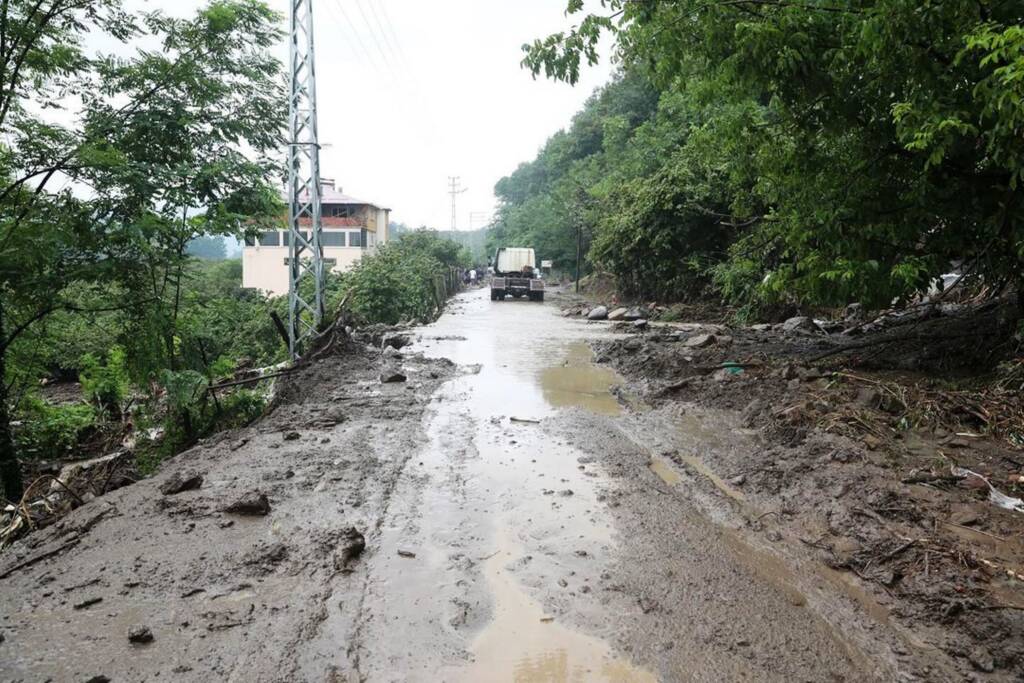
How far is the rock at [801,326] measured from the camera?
13252mm

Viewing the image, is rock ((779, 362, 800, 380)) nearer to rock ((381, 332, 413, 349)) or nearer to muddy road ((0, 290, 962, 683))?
muddy road ((0, 290, 962, 683))

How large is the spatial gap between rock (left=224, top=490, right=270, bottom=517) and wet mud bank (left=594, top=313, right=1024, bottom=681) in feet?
9.08

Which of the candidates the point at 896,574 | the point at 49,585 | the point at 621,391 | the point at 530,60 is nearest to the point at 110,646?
the point at 49,585

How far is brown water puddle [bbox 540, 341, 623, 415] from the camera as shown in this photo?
837 cm

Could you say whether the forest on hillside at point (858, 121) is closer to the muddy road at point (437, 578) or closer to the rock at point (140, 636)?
the muddy road at point (437, 578)

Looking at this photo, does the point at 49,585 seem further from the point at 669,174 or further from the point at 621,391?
the point at 669,174

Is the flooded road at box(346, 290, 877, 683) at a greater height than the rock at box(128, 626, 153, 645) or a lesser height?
lesser

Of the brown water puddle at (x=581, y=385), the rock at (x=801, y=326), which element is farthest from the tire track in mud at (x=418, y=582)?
the rock at (x=801, y=326)

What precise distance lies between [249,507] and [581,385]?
615cm

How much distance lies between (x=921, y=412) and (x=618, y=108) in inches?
1892

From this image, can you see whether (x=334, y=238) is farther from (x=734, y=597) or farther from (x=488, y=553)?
(x=734, y=597)

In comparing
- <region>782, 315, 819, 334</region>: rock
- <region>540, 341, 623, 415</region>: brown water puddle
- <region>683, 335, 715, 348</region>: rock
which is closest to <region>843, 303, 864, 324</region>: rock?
<region>782, 315, 819, 334</region>: rock

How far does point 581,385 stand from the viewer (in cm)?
976

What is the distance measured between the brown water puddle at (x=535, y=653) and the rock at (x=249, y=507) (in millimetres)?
1892
